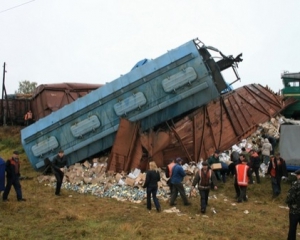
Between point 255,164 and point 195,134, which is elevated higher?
point 195,134

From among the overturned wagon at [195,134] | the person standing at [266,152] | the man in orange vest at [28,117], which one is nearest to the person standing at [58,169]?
the overturned wagon at [195,134]

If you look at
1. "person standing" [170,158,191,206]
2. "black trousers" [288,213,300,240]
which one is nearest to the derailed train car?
"person standing" [170,158,191,206]

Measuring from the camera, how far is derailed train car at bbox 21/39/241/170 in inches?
488

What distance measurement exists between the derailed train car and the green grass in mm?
2886

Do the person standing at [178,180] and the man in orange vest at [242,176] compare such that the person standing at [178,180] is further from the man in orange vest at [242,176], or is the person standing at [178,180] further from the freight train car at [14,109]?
the freight train car at [14,109]

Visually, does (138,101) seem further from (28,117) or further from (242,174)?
(28,117)

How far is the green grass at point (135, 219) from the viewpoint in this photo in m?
7.12

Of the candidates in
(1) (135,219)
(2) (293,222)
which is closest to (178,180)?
(1) (135,219)

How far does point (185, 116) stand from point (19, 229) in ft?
24.6

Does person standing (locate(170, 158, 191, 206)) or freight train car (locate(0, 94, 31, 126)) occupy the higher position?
freight train car (locate(0, 94, 31, 126))

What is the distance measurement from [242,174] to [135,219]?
327 centimetres

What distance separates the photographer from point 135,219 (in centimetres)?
813

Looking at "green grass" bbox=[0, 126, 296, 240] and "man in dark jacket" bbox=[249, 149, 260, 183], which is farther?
"man in dark jacket" bbox=[249, 149, 260, 183]

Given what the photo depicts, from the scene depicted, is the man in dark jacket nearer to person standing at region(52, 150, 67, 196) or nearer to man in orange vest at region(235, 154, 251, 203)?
man in orange vest at region(235, 154, 251, 203)
